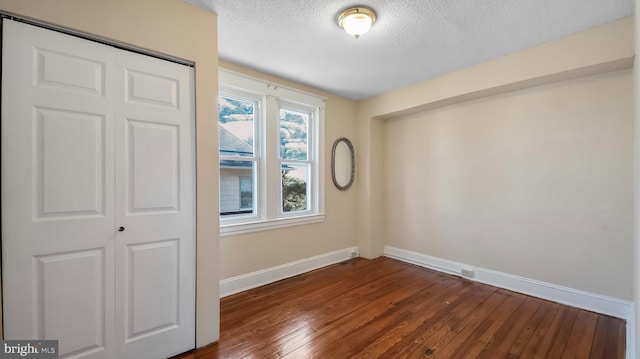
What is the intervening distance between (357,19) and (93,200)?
213 cm

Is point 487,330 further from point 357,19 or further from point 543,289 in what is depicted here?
point 357,19

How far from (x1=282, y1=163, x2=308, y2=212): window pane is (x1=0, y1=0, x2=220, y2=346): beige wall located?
153 centimetres

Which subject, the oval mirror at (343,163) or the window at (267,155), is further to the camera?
the oval mirror at (343,163)

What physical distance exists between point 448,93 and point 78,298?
371 centimetres

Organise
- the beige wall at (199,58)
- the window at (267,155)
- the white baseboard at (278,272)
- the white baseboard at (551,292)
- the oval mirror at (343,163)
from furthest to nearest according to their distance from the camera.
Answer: the oval mirror at (343,163) → the window at (267,155) → the white baseboard at (278,272) → the white baseboard at (551,292) → the beige wall at (199,58)

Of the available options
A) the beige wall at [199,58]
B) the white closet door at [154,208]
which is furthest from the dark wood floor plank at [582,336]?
the white closet door at [154,208]

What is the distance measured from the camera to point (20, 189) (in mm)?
1396

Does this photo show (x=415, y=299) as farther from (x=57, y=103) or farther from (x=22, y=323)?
(x=57, y=103)

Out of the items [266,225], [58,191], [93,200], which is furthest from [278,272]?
[58,191]

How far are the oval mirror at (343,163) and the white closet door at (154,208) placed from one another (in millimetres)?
2321

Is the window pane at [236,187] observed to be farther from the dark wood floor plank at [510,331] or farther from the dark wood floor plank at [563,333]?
the dark wood floor plank at [563,333]

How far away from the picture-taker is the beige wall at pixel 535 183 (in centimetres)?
236

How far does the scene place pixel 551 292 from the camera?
265 cm

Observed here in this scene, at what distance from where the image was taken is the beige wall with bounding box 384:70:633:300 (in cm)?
236
